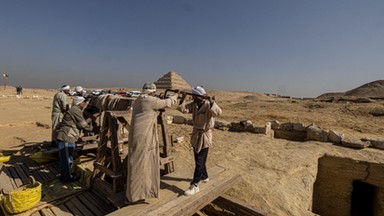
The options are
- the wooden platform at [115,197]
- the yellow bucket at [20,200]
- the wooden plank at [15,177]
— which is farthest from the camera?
the wooden plank at [15,177]

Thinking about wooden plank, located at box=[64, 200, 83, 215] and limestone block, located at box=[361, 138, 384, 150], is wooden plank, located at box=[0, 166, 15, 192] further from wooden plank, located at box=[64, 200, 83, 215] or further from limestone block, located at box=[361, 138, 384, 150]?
limestone block, located at box=[361, 138, 384, 150]

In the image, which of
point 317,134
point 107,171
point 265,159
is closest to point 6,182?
point 107,171

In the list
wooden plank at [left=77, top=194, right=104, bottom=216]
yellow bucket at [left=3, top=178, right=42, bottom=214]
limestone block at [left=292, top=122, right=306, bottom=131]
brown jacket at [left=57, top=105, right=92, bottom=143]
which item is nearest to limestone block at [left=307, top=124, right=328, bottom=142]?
limestone block at [left=292, top=122, right=306, bottom=131]

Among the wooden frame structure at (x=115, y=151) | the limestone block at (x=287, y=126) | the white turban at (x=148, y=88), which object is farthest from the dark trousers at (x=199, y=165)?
the limestone block at (x=287, y=126)

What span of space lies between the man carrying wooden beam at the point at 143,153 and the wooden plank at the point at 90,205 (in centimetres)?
81

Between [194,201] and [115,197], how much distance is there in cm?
126

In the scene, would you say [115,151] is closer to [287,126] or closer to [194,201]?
[194,201]

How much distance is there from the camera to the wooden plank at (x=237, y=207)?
330 centimetres

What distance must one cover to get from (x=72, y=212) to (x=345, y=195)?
23.2 ft

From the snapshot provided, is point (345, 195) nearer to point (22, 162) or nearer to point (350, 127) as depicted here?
point (350, 127)

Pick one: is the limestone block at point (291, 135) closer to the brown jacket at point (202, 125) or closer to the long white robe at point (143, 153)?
the brown jacket at point (202, 125)

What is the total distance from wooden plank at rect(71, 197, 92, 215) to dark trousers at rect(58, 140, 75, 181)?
0.77 meters

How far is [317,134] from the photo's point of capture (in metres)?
7.71

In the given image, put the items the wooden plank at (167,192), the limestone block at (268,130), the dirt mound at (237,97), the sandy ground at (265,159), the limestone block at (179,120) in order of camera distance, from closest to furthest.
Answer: the wooden plank at (167,192) < the sandy ground at (265,159) < the limestone block at (268,130) < the limestone block at (179,120) < the dirt mound at (237,97)
